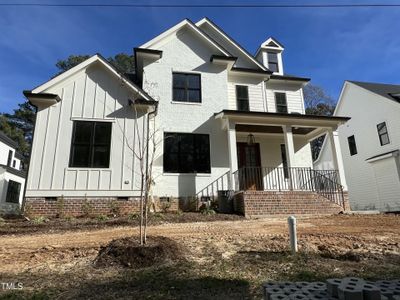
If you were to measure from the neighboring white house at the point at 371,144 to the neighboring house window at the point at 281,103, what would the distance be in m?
7.64

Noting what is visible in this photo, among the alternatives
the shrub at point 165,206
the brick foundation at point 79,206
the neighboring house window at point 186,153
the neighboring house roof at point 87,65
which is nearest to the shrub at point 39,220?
the brick foundation at point 79,206

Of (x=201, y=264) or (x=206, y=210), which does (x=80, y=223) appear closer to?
(x=206, y=210)

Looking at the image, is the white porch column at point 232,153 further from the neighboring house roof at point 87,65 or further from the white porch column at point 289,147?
the neighboring house roof at point 87,65

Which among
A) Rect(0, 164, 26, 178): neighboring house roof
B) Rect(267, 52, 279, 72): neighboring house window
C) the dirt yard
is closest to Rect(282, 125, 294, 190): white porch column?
the dirt yard

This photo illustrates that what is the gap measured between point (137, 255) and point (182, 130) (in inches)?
345

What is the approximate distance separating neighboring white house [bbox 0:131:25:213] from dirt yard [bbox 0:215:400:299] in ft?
54.1

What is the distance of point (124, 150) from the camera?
11.0 metres

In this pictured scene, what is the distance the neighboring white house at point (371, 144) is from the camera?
58.2 feet

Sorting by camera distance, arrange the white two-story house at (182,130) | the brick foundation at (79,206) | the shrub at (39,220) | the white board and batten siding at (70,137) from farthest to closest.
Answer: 1. the white two-story house at (182,130)
2. the white board and batten siding at (70,137)
3. the brick foundation at (79,206)
4. the shrub at (39,220)

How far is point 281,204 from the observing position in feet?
34.6

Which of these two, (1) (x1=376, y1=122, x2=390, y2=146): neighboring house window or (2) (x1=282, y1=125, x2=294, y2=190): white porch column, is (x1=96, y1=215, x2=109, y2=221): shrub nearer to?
(2) (x1=282, y1=125, x2=294, y2=190): white porch column

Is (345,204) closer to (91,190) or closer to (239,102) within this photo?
(239,102)

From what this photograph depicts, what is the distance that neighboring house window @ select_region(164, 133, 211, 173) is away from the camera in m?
12.5

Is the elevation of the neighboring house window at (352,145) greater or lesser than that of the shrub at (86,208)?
greater
